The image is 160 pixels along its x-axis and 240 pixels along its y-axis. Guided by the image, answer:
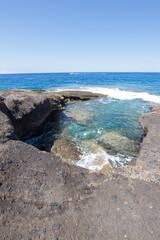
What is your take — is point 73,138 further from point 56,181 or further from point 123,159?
point 56,181

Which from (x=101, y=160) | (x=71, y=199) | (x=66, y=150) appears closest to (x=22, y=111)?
(x=66, y=150)

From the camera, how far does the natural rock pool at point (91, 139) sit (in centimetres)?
732

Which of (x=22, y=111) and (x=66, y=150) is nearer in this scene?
(x=66, y=150)

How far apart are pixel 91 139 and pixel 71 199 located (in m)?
6.05

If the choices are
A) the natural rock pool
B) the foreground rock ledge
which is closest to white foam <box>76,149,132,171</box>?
the natural rock pool

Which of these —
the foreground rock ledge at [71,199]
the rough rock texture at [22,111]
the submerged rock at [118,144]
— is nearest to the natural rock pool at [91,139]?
the submerged rock at [118,144]

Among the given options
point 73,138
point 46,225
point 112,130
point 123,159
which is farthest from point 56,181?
point 112,130

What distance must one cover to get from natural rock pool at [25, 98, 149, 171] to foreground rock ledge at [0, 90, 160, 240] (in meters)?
1.52

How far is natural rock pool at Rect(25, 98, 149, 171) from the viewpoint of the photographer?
7.32m

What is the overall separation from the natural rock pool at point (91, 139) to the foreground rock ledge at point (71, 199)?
1.52 meters

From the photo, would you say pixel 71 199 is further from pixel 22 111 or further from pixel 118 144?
pixel 22 111

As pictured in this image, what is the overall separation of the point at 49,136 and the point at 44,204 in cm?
685

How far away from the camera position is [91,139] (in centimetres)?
930

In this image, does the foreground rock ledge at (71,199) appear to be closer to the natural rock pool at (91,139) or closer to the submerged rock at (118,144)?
the natural rock pool at (91,139)
